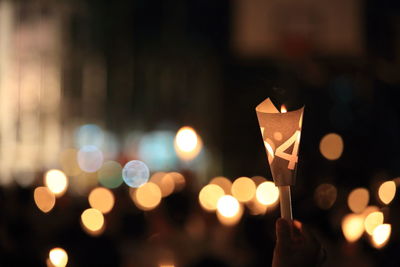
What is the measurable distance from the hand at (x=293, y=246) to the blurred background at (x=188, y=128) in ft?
1.17

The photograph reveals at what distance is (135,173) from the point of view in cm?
916

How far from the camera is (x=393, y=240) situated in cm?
183

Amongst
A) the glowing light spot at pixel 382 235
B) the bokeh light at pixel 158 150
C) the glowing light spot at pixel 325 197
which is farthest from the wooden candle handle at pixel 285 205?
the bokeh light at pixel 158 150

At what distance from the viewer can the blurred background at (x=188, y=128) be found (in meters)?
2.77

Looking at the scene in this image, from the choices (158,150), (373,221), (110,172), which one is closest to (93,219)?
(373,221)

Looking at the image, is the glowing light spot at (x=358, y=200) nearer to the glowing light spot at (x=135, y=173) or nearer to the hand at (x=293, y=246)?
the hand at (x=293, y=246)

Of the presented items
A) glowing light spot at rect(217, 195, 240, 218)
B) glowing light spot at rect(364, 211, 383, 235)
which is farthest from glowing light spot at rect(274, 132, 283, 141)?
glowing light spot at rect(217, 195, 240, 218)

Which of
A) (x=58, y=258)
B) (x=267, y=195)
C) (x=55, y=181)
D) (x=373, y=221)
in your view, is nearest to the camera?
(x=58, y=258)

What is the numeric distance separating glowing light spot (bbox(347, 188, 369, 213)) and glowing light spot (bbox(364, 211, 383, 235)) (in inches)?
32.3

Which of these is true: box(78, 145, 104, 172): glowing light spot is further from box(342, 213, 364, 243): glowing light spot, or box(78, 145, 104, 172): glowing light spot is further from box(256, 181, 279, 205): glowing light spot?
box(342, 213, 364, 243): glowing light spot

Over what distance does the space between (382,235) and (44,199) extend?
2944 millimetres

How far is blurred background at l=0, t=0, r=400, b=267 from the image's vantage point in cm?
277

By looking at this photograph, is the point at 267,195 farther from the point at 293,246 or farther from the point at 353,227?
the point at 293,246

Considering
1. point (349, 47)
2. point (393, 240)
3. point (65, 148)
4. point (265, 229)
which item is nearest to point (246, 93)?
point (349, 47)
